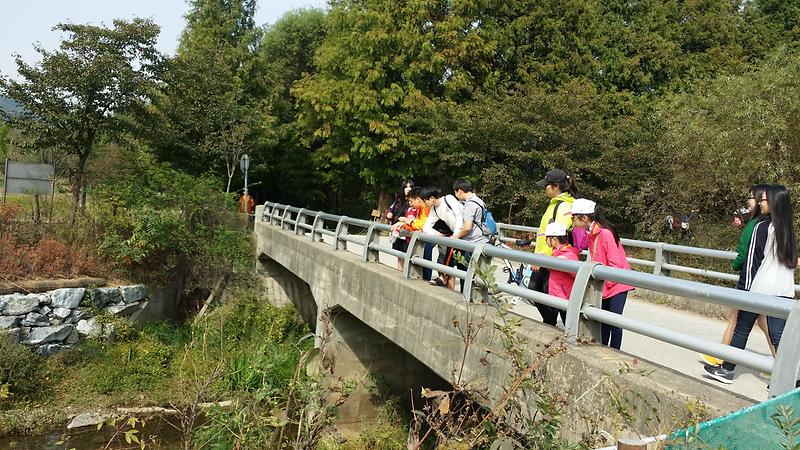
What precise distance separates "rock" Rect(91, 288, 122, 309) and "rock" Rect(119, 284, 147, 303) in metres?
0.11

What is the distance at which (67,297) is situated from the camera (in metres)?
13.4

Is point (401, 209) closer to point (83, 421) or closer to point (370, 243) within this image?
point (370, 243)

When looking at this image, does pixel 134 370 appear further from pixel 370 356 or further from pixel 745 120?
pixel 745 120

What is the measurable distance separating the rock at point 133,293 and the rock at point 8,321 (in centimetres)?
223

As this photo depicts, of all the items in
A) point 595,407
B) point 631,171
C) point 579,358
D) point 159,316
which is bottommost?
point 159,316

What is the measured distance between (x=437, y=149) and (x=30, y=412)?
48.6ft

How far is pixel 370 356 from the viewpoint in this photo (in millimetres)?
10367

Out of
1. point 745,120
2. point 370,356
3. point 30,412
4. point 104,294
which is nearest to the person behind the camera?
point 370,356

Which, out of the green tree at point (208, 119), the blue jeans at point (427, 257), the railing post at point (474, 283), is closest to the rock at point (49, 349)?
the blue jeans at point (427, 257)

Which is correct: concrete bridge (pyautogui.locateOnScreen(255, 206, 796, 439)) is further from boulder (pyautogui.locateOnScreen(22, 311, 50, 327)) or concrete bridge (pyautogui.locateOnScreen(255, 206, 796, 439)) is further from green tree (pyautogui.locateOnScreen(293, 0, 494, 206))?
green tree (pyautogui.locateOnScreen(293, 0, 494, 206))

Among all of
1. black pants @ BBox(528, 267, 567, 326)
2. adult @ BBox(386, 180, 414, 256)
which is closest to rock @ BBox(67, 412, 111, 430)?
adult @ BBox(386, 180, 414, 256)

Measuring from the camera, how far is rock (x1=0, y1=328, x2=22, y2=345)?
12.1 meters

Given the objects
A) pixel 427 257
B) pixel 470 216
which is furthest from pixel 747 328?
pixel 427 257

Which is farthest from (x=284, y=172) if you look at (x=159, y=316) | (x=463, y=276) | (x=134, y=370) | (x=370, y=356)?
(x=463, y=276)
